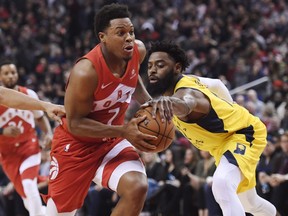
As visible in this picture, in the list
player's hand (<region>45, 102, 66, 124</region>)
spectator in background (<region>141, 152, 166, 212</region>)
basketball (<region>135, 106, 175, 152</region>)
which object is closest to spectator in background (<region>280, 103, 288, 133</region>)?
spectator in background (<region>141, 152, 166, 212</region>)

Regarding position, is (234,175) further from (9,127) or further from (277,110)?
(277,110)

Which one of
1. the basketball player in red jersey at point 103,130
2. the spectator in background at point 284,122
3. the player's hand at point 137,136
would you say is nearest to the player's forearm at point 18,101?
the basketball player in red jersey at point 103,130

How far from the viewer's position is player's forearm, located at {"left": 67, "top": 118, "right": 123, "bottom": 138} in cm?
517

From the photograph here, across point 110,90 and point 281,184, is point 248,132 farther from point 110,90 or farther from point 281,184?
point 281,184

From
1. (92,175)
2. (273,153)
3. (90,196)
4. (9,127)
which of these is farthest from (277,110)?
(92,175)

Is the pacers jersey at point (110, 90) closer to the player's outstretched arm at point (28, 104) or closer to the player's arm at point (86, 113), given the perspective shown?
the player's arm at point (86, 113)

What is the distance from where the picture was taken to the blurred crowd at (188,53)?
10062 millimetres

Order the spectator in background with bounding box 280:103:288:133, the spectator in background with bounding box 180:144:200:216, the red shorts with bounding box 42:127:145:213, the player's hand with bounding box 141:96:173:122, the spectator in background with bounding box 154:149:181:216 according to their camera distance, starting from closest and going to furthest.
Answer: the player's hand with bounding box 141:96:173:122 < the red shorts with bounding box 42:127:145:213 < the spectator in background with bounding box 180:144:200:216 < the spectator in background with bounding box 154:149:181:216 < the spectator in background with bounding box 280:103:288:133

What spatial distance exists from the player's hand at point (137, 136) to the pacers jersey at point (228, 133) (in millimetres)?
1114

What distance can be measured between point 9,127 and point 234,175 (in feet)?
9.92

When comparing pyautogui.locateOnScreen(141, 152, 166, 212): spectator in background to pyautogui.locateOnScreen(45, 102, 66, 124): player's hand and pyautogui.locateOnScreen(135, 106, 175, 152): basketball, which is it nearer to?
pyautogui.locateOnScreen(45, 102, 66, 124): player's hand

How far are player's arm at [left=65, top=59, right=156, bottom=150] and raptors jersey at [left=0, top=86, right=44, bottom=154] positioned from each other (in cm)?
309

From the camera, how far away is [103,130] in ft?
17.0

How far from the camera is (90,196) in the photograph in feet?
36.1
